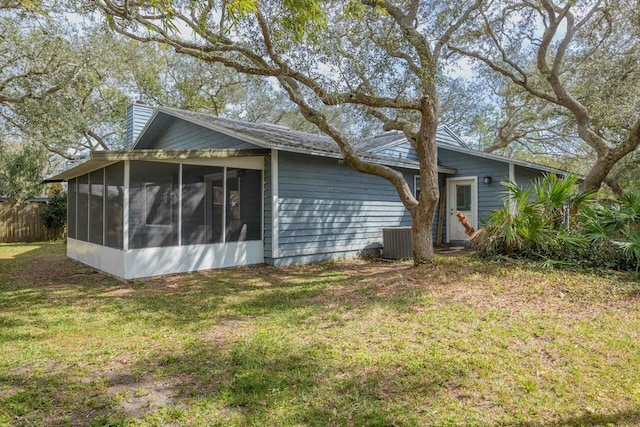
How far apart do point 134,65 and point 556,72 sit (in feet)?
55.5

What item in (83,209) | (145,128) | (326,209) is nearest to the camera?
(83,209)

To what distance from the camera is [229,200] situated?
820 cm

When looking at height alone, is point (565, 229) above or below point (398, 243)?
above

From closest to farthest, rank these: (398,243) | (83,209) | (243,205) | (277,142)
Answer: (277,142)
(243,205)
(83,209)
(398,243)

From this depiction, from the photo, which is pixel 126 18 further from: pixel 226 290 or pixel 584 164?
pixel 584 164

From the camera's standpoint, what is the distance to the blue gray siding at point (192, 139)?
389 inches

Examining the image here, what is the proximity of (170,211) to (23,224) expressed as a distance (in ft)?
39.9

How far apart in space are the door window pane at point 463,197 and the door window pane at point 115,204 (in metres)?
9.85

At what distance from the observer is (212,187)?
7957 mm

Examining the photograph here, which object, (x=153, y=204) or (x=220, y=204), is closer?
(x=153, y=204)

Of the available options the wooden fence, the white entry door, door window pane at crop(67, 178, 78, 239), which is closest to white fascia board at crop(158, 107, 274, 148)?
door window pane at crop(67, 178, 78, 239)

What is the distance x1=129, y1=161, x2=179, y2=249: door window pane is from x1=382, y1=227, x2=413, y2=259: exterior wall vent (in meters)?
5.16

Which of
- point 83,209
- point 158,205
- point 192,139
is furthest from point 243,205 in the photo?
point 83,209

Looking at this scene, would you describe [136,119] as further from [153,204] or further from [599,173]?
[599,173]
